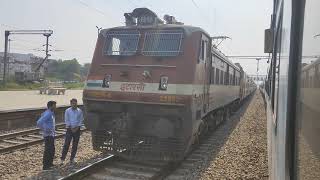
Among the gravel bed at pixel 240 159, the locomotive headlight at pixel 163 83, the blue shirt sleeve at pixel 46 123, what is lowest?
the gravel bed at pixel 240 159

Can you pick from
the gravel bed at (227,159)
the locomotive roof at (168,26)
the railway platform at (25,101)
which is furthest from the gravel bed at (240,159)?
the railway platform at (25,101)

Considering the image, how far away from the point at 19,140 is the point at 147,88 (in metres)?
5.01

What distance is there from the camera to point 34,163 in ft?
30.9

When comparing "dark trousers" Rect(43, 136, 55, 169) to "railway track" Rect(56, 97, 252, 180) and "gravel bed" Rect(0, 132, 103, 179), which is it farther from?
"railway track" Rect(56, 97, 252, 180)

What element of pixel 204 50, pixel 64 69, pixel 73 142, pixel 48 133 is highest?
pixel 64 69

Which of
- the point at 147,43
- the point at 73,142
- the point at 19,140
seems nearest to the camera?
the point at 73,142

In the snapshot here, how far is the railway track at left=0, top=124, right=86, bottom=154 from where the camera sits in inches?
426

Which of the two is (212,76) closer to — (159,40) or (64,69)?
(159,40)

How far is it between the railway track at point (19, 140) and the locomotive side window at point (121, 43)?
3.37m

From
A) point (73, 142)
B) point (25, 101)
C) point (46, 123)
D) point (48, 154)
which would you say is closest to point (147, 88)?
point (73, 142)

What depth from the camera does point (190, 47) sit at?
945 cm

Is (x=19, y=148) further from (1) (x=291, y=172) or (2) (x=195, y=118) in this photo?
(1) (x=291, y=172)

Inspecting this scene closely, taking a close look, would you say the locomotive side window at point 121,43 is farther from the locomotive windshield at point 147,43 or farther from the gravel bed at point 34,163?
the gravel bed at point 34,163

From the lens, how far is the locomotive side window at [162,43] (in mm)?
9625
